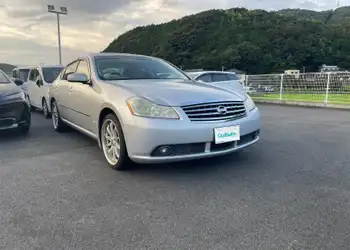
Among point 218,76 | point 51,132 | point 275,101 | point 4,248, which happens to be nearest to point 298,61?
point 275,101

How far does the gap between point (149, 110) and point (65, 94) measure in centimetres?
254

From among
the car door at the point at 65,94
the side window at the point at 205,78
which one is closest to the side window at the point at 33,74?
the car door at the point at 65,94

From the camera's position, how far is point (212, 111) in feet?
11.3

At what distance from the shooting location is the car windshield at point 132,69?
4.39 m

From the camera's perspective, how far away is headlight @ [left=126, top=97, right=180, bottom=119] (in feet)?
10.8

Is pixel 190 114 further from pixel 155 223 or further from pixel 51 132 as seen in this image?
pixel 51 132

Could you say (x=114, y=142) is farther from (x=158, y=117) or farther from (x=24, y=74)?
(x=24, y=74)

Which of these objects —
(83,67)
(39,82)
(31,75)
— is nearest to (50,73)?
(39,82)

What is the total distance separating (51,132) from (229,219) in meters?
4.59

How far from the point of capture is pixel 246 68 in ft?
188

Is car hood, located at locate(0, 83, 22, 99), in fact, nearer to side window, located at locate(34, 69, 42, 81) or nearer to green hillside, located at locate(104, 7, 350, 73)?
side window, located at locate(34, 69, 42, 81)

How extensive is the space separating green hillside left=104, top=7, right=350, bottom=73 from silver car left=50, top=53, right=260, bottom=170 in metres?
52.8

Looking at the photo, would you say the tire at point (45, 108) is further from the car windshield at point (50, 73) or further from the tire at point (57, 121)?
the tire at point (57, 121)

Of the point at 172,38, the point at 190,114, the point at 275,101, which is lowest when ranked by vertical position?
the point at 275,101
